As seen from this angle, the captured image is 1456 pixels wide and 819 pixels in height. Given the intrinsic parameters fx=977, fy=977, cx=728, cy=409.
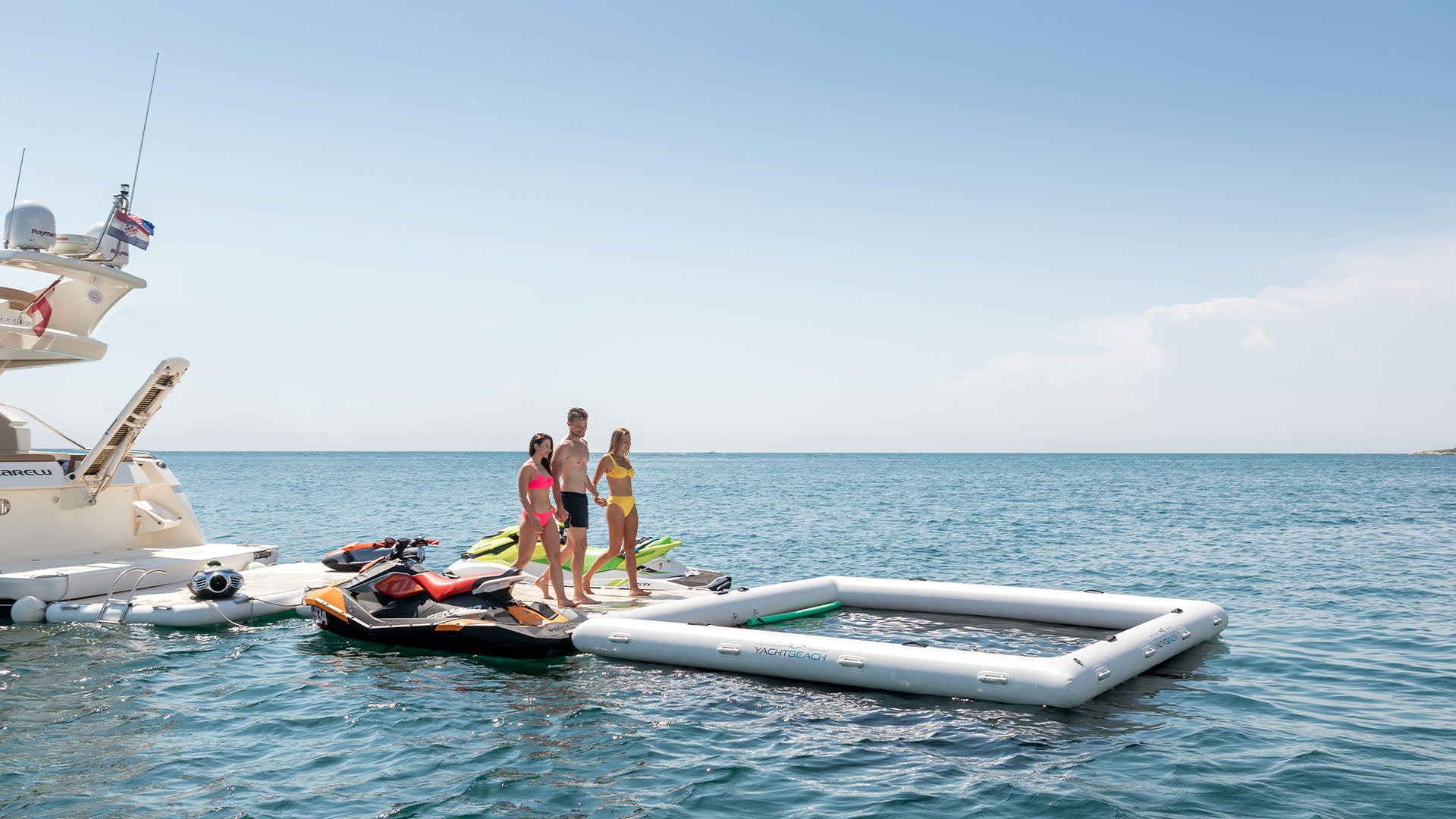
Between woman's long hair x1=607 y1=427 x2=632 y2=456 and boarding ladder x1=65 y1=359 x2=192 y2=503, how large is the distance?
5693 mm

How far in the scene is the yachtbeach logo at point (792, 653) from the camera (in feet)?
25.4

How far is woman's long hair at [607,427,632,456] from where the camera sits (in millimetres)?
10148

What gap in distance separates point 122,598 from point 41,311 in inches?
159

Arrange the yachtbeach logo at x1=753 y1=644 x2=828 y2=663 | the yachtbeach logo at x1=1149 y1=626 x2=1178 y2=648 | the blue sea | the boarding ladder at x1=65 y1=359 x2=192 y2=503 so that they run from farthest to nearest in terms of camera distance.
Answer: the boarding ladder at x1=65 y1=359 x2=192 y2=503, the yachtbeach logo at x1=1149 y1=626 x2=1178 y2=648, the yachtbeach logo at x1=753 y1=644 x2=828 y2=663, the blue sea

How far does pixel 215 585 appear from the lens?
10.5 m

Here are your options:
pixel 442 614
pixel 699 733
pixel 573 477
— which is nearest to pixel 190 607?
pixel 442 614

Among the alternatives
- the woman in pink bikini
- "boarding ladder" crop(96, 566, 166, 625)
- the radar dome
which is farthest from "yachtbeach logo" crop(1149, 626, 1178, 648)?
the radar dome

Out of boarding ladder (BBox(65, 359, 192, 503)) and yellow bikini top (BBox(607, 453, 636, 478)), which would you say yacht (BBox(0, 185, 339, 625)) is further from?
yellow bikini top (BBox(607, 453, 636, 478))

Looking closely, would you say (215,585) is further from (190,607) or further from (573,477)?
(573,477)

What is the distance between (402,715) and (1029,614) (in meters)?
6.49

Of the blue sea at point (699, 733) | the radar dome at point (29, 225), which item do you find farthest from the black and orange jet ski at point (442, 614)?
the radar dome at point (29, 225)

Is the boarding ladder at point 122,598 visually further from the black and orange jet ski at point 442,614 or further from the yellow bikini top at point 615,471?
the yellow bikini top at point 615,471

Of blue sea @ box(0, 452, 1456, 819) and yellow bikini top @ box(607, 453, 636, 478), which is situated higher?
yellow bikini top @ box(607, 453, 636, 478)

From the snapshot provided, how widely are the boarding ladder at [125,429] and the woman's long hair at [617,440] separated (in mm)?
5693
